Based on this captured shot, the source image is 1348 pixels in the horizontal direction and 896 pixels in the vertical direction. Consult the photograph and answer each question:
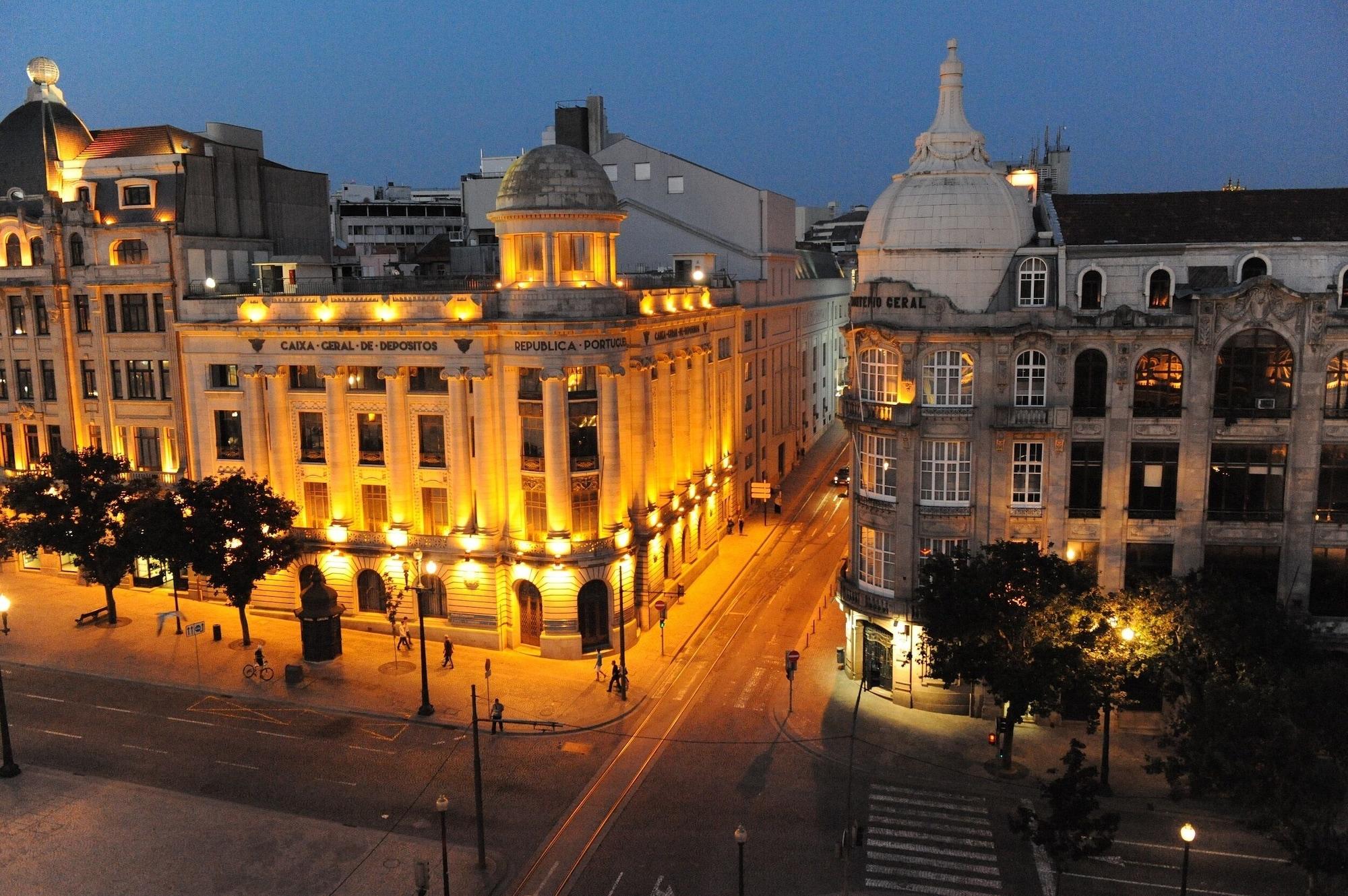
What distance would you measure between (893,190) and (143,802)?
41013 mm

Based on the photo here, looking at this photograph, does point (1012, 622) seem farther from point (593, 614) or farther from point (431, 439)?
point (431, 439)

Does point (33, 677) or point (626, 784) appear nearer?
point (626, 784)

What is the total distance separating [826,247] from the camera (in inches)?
5586

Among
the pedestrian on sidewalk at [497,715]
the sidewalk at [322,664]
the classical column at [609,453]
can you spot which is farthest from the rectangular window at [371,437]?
the pedestrian on sidewalk at [497,715]

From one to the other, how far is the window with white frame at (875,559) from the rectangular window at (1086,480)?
814 cm

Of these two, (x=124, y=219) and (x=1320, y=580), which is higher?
(x=124, y=219)

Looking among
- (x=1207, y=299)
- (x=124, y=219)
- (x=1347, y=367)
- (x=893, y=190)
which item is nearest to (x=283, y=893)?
(x=893, y=190)

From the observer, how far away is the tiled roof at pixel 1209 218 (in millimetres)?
47000

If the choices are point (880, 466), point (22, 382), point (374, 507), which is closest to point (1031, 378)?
point (880, 466)

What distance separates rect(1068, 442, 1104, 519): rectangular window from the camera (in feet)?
156

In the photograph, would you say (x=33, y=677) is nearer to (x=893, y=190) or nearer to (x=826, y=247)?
(x=893, y=190)

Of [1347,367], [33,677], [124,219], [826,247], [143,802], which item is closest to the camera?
[143,802]

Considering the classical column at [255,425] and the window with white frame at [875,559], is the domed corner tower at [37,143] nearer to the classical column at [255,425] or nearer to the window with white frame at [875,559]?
the classical column at [255,425]

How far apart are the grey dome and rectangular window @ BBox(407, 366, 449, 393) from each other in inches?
378
